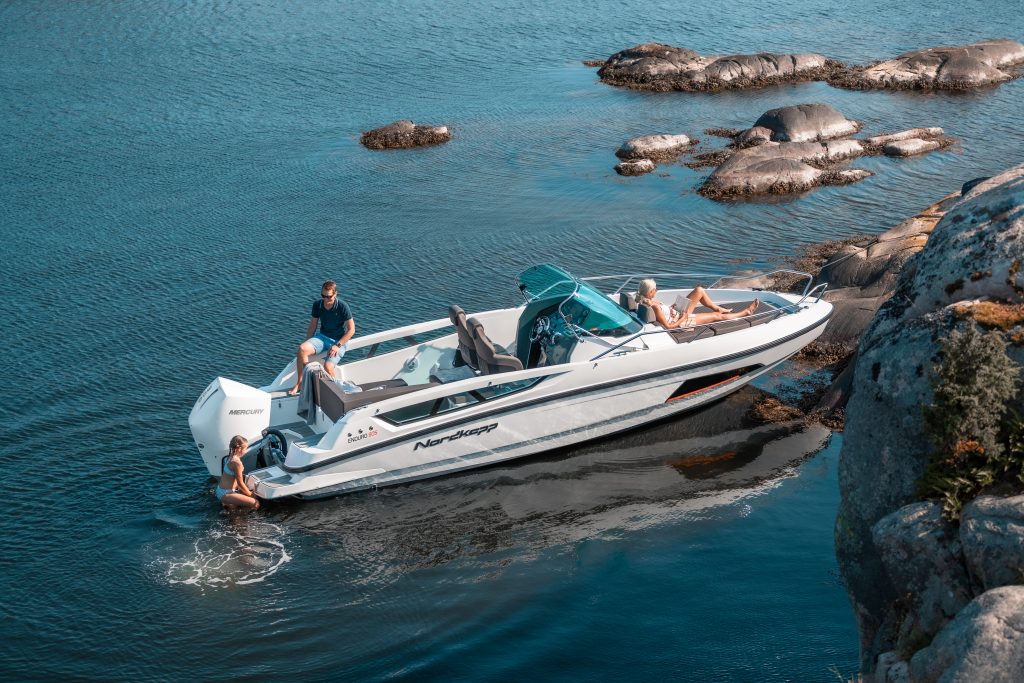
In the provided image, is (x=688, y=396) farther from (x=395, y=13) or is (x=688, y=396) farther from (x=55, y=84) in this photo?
(x=395, y=13)

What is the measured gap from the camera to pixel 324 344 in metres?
16.1

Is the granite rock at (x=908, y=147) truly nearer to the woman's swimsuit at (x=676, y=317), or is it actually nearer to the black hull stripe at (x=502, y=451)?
the black hull stripe at (x=502, y=451)

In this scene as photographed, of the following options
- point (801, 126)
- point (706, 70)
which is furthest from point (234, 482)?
point (706, 70)

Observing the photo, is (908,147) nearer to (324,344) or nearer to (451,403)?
(451,403)

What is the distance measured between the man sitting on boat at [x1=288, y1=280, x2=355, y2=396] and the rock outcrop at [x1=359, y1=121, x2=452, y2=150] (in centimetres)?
1802

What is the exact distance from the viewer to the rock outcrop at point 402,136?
3341cm

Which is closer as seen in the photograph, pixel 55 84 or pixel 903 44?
pixel 55 84

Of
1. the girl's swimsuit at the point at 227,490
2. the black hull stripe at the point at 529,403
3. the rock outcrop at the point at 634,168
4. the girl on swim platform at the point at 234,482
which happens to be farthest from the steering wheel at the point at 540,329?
the rock outcrop at the point at 634,168

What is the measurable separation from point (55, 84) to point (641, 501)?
33551mm

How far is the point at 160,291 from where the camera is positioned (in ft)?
72.8

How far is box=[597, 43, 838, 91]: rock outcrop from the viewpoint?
4006 cm

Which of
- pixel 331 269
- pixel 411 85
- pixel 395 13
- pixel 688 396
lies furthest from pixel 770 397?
pixel 395 13

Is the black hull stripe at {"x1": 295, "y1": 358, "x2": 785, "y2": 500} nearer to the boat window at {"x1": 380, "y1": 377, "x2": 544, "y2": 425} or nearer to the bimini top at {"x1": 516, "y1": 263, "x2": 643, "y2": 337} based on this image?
the boat window at {"x1": 380, "y1": 377, "x2": 544, "y2": 425}

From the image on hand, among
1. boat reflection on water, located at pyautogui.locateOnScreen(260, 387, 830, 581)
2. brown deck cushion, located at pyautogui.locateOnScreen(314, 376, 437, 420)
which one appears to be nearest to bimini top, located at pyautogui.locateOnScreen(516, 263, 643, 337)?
boat reflection on water, located at pyautogui.locateOnScreen(260, 387, 830, 581)
